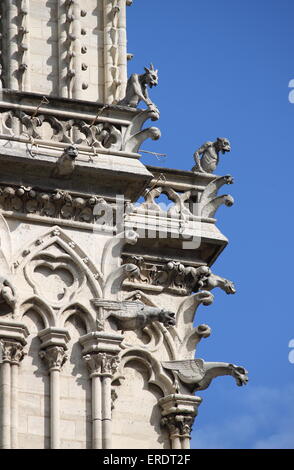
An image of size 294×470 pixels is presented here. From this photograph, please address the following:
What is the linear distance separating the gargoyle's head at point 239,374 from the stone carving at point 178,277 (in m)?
1.33

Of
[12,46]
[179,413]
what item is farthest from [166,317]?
[12,46]

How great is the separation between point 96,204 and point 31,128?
1.35m

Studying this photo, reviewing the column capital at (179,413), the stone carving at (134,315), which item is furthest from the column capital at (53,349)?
the column capital at (179,413)

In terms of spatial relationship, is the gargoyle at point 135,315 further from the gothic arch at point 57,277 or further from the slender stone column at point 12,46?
the slender stone column at point 12,46

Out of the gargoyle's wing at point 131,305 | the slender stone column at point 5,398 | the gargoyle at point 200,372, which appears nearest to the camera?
the slender stone column at point 5,398

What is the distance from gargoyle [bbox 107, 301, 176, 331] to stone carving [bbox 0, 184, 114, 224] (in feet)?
4.23

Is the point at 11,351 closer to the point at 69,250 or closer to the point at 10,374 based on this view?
the point at 10,374

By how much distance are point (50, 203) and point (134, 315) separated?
6.21 feet

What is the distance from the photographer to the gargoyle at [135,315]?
162ft

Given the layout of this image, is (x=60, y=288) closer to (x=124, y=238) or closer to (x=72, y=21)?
(x=124, y=238)

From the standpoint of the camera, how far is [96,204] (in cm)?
5003

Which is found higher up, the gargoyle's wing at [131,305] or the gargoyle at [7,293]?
the gargoyle's wing at [131,305]

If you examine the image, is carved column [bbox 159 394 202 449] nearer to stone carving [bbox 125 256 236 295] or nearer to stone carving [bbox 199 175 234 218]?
stone carving [bbox 125 256 236 295]

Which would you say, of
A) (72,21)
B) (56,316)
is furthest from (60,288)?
(72,21)
